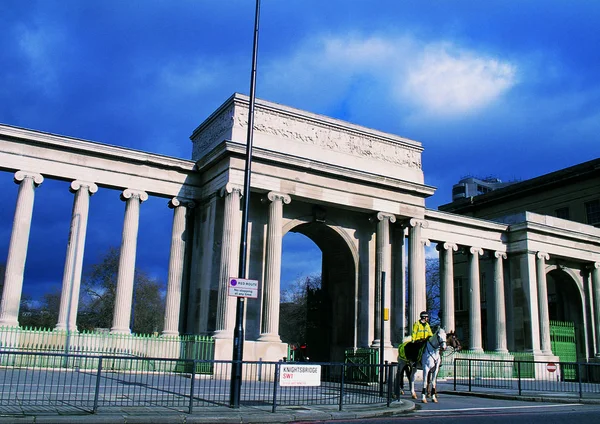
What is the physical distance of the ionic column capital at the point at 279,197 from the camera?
28594 mm

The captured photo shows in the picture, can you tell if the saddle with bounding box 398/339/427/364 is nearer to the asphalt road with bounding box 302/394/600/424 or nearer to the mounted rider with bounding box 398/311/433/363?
the mounted rider with bounding box 398/311/433/363

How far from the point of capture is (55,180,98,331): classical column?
25984mm

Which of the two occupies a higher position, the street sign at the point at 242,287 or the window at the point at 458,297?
the window at the point at 458,297

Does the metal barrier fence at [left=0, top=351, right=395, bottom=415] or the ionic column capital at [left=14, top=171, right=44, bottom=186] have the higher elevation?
the ionic column capital at [left=14, top=171, right=44, bottom=186]

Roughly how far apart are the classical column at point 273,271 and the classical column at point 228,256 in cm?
161

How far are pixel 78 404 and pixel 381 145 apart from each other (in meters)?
23.7

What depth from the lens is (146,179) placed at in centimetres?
2881

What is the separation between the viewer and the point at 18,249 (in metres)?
25.7

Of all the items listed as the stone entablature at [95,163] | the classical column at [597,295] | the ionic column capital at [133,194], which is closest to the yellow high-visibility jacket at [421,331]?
the stone entablature at [95,163]

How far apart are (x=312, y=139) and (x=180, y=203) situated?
7481 millimetres

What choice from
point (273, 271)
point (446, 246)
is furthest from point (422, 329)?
point (446, 246)

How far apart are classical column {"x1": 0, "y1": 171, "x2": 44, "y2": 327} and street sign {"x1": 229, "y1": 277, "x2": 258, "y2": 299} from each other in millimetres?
15255

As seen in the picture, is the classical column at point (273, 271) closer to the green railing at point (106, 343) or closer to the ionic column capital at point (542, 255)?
the green railing at point (106, 343)

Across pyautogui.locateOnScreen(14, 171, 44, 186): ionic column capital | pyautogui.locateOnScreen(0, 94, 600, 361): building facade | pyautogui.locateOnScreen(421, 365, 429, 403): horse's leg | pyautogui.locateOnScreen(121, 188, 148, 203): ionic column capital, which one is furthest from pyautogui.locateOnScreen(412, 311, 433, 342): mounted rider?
pyautogui.locateOnScreen(14, 171, 44, 186): ionic column capital
